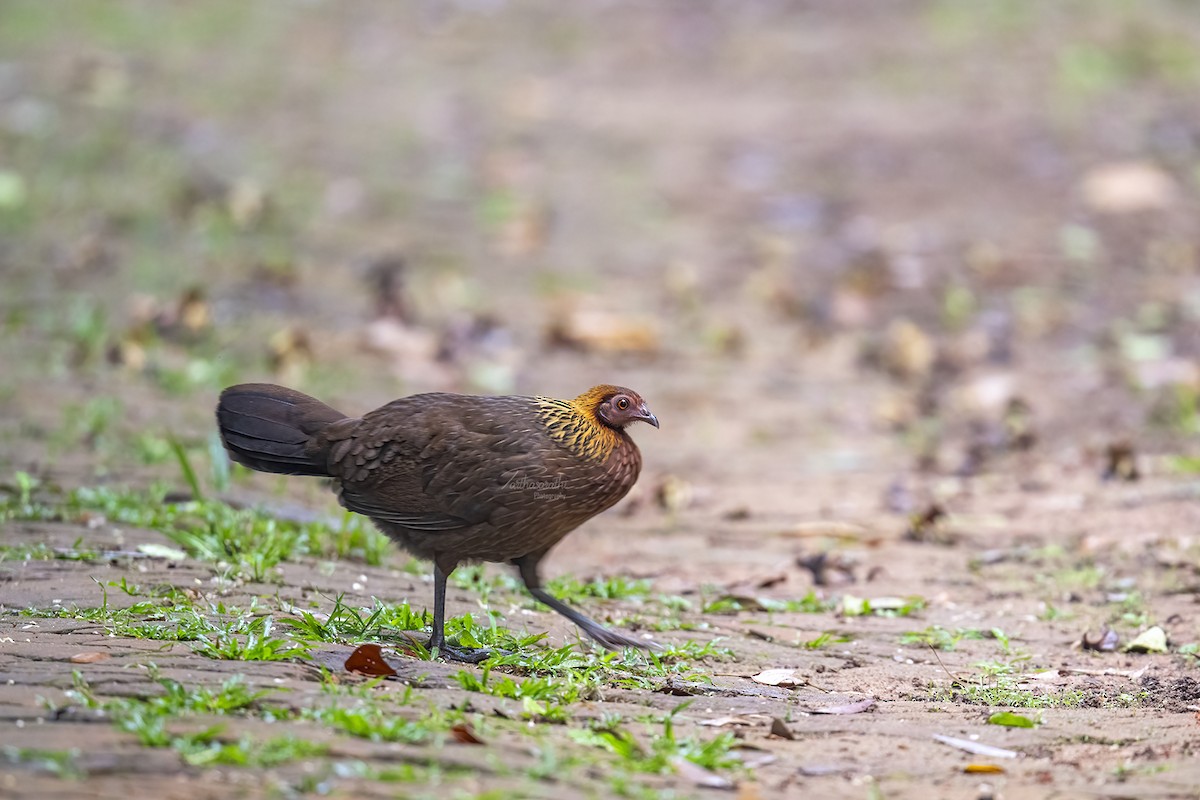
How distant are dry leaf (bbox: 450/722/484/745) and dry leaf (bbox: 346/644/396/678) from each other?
51 cm

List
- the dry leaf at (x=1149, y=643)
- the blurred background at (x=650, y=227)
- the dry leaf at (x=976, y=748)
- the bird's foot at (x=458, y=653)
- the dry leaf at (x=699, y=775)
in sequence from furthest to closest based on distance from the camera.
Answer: the blurred background at (x=650, y=227), the dry leaf at (x=1149, y=643), the bird's foot at (x=458, y=653), the dry leaf at (x=976, y=748), the dry leaf at (x=699, y=775)

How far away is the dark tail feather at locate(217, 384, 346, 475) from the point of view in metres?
5.00

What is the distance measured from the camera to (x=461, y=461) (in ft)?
16.0

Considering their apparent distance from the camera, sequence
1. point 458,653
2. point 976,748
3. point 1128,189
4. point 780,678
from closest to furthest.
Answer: point 976,748, point 458,653, point 780,678, point 1128,189

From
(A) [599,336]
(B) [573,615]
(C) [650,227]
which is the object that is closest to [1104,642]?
(B) [573,615]

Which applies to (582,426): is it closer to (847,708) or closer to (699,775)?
(847,708)

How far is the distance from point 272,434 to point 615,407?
1.13 meters

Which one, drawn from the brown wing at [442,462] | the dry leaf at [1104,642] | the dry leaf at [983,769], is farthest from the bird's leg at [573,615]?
the dry leaf at [1104,642]

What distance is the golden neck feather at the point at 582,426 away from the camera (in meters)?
4.90

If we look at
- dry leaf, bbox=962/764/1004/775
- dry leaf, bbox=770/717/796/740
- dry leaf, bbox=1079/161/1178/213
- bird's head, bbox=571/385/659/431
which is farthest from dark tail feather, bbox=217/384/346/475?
dry leaf, bbox=1079/161/1178/213

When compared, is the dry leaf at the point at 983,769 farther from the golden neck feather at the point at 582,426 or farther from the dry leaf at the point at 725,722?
the golden neck feather at the point at 582,426

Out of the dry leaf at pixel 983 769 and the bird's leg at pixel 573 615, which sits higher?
the bird's leg at pixel 573 615

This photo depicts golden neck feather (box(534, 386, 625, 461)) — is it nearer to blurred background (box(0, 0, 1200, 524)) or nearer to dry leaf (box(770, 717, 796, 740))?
dry leaf (box(770, 717, 796, 740))

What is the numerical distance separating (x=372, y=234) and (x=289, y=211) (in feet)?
2.15
